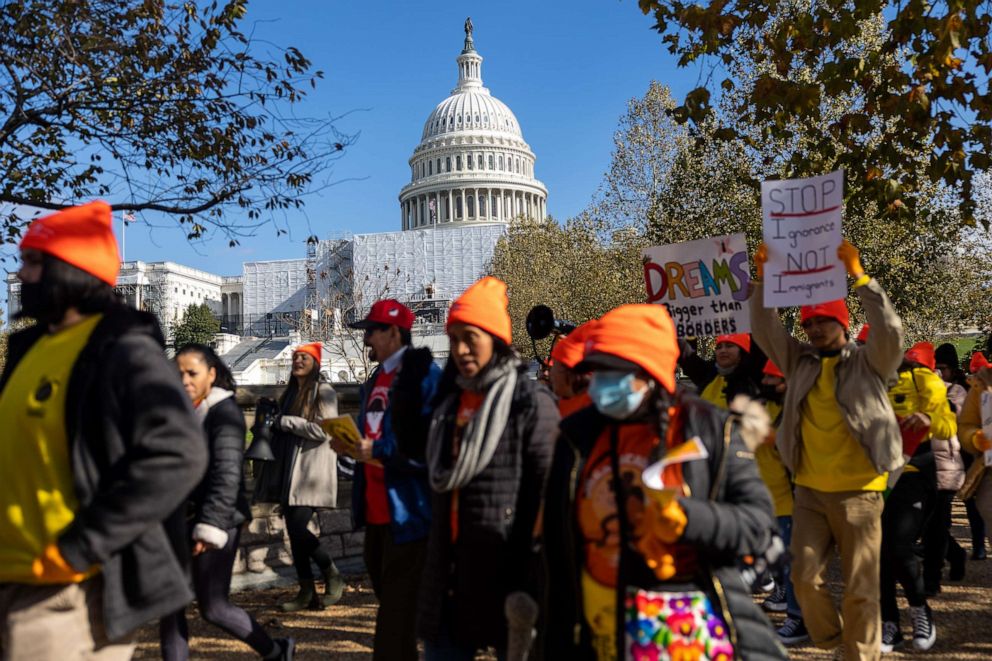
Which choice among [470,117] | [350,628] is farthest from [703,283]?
[470,117]

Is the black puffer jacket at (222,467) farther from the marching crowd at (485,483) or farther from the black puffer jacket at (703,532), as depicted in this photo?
the black puffer jacket at (703,532)

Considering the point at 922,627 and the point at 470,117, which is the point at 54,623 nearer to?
the point at 922,627

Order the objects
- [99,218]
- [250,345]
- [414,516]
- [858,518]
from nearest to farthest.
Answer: [99,218]
[414,516]
[858,518]
[250,345]

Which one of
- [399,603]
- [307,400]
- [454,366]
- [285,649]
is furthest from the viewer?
[307,400]

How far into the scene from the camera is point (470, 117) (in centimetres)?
10862

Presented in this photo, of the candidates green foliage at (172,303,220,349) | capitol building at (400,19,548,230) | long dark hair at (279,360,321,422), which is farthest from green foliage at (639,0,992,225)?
capitol building at (400,19,548,230)

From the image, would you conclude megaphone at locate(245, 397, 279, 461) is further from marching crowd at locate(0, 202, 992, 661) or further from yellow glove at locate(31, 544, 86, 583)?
yellow glove at locate(31, 544, 86, 583)

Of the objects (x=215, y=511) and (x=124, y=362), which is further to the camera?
(x=215, y=511)

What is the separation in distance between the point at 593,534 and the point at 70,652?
1.40 m

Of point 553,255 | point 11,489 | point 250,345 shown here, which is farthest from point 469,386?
point 250,345

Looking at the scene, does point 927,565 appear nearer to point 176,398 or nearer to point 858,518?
point 858,518

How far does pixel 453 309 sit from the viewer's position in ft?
11.5

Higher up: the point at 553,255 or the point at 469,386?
Result: the point at 553,255

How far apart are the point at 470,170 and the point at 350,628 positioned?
329 ft
